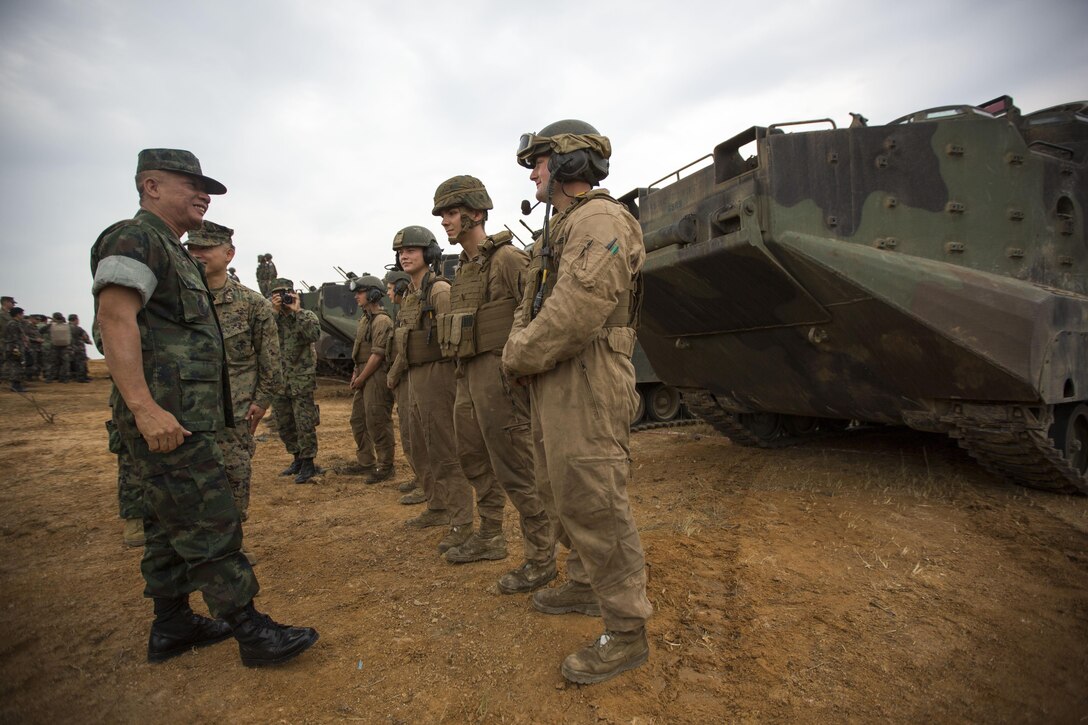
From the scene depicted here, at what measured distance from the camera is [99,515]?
5.04m

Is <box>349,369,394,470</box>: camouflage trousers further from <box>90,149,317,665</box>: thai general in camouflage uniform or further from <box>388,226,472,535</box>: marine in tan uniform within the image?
<box>90,149,317,665</box>: thai general in camouflage uniform

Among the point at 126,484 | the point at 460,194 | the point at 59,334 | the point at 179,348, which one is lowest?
the point at 126,484

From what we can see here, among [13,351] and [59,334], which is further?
[59,334]

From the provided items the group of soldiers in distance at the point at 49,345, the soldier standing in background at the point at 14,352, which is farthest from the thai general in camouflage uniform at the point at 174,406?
the group of soldiers in distance at the point at 49,345

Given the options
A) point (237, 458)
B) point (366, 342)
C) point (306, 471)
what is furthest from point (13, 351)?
point (237, 458)

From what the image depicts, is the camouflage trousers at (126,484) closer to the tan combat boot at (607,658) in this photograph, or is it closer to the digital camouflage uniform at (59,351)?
the tan combat boot at (607,658)

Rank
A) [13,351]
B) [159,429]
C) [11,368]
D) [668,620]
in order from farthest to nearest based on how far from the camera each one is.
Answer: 1. [13,351]
2. [11,368]
3. [668,620]
4. [159,429]

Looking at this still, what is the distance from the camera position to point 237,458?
11.5 feet

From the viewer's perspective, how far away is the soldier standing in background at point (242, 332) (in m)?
4.04

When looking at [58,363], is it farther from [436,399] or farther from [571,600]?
[571,600]

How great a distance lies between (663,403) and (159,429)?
798cm

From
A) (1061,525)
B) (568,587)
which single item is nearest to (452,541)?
(568,587)

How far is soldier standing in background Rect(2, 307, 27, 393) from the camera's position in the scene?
15540 millimetres

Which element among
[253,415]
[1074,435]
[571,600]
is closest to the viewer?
[571,600]
